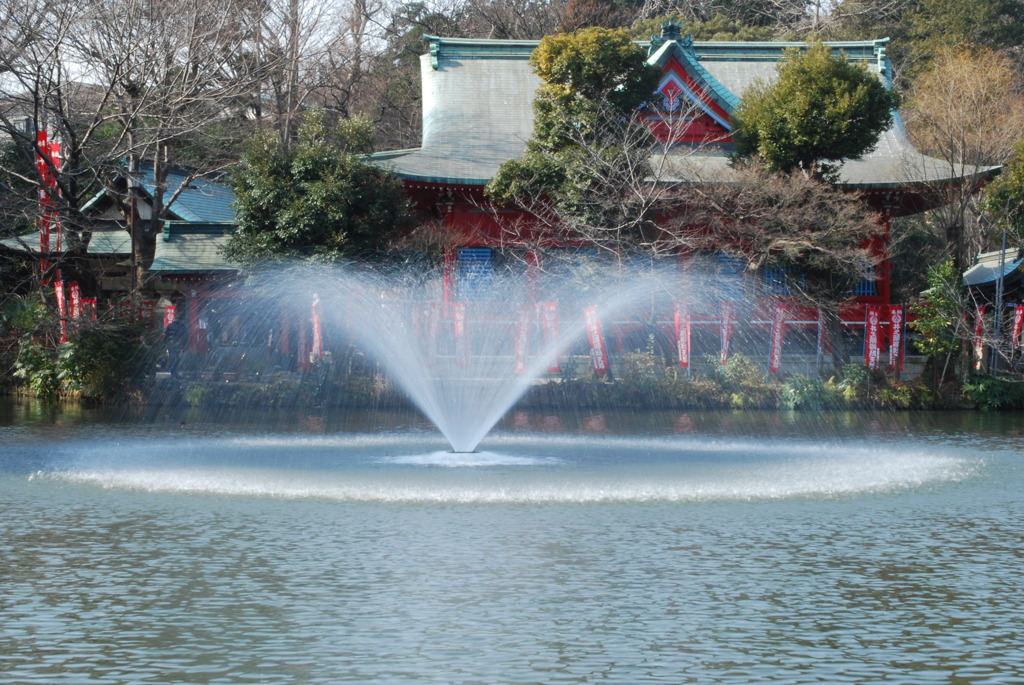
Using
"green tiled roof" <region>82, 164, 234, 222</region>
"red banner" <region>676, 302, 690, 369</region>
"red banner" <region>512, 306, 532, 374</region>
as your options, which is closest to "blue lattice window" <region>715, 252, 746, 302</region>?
"red banner" <region>676, 302, 690, 369</region>

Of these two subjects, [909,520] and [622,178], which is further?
[622,178]

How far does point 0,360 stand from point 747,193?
58.0ft

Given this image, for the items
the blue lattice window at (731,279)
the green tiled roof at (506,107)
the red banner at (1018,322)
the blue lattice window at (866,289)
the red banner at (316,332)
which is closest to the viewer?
the red banner at (1018,322)

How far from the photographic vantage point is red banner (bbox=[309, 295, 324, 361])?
2598cm

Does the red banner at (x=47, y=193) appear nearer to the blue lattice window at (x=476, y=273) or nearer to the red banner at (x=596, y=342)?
the blue lattice window at (x=476, y=273)

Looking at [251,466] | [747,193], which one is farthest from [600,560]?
[747,193]

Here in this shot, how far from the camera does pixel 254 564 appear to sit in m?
10.2

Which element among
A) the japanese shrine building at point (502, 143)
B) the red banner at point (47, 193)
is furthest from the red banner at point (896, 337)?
the red banner at point (47, 193)

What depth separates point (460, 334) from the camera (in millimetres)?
26281

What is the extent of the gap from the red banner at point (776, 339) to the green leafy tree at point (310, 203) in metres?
8.93

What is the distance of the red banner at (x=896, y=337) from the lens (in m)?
26.5

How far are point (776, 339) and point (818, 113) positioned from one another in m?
5.09

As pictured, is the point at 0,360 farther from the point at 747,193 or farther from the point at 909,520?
the point at 909,520

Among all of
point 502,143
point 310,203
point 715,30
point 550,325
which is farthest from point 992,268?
point 715,30
